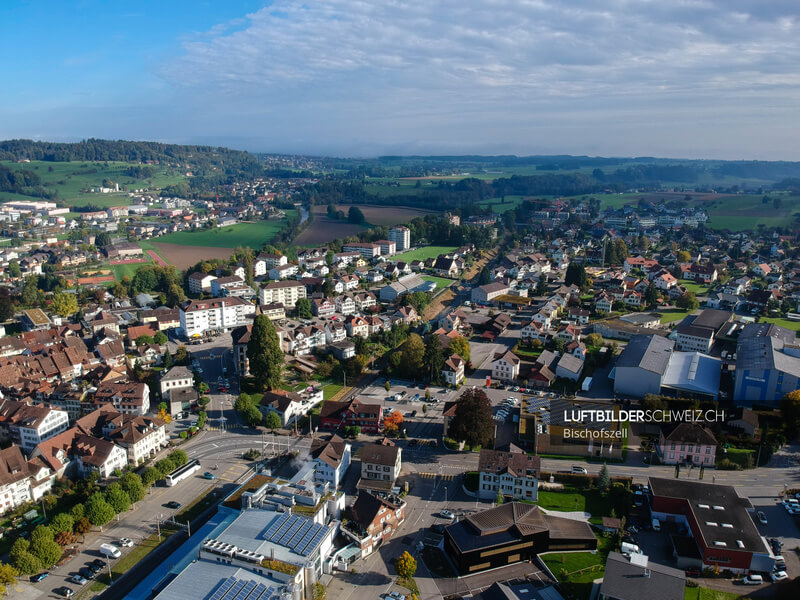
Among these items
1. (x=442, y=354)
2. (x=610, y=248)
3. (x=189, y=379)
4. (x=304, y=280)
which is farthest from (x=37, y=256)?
(x=610, y=248)

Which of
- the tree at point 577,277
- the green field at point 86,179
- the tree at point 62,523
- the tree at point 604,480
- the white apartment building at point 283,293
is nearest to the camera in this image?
the tree at point 62,523

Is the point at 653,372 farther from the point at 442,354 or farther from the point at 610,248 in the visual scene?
the point at 610,248

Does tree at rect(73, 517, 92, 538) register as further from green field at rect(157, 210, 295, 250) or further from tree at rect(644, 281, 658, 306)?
green field at rect(157, 210, 295, 250)

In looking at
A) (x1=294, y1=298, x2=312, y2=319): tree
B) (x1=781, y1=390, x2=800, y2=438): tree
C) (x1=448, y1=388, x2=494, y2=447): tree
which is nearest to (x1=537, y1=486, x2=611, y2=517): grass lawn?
(x1=448, y1=388, x2=494, y2=447): tree

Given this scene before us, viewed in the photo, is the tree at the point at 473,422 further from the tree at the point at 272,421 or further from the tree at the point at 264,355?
the tree at the point at 264,355

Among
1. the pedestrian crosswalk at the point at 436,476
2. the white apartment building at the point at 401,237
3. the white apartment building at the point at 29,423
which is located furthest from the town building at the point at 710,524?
the white apartment building at the point at 401,237

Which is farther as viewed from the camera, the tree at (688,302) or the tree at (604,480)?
the tree at (688,302)
